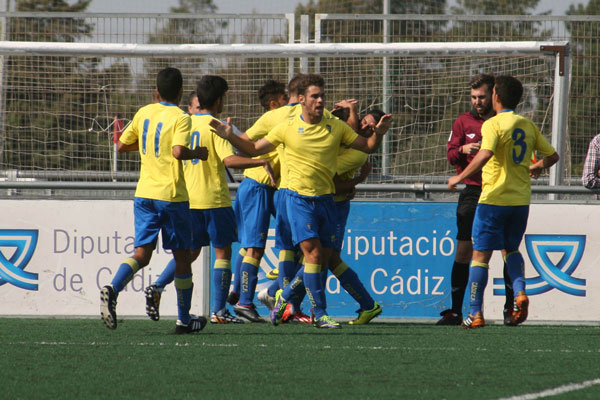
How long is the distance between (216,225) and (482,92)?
8.57ft

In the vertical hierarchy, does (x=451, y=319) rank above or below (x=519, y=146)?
below

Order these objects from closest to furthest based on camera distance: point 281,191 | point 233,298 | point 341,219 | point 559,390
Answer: point 559,390 → point 281,191 → point 341,219 → point 233,298

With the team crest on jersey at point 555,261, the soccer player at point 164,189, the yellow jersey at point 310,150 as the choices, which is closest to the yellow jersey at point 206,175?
the yellow jersey at point 310,150

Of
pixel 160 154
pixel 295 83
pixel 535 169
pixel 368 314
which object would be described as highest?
pixel 295 83

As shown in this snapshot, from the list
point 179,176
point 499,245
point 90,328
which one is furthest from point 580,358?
point 90,328

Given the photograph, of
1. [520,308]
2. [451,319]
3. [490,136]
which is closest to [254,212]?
[451,319]

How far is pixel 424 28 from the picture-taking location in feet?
36.9

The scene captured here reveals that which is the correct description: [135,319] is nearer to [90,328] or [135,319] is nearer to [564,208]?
[90,328]

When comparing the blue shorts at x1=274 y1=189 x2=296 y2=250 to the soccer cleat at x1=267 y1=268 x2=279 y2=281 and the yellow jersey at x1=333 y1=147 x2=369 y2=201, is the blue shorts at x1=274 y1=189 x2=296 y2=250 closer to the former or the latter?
the yellow jersey at x1=333 y1=147 x2=369 y2=201

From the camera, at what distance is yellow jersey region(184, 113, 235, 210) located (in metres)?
8.39

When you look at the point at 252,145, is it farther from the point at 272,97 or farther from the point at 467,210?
the point at 467,210

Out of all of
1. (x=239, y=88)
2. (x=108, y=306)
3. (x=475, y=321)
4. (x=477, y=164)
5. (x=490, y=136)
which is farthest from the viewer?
(x=239, y=88)

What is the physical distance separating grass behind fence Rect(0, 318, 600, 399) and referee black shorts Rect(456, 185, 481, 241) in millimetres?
1143

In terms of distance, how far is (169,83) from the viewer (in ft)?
24.0
